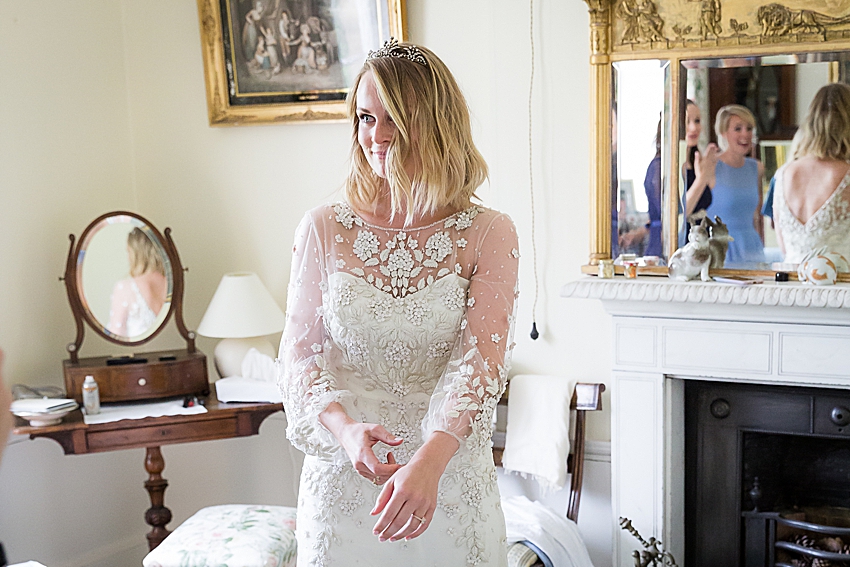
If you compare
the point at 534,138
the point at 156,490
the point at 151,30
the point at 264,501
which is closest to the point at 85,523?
the point at 156,490

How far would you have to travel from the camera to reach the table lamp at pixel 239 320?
314 cm

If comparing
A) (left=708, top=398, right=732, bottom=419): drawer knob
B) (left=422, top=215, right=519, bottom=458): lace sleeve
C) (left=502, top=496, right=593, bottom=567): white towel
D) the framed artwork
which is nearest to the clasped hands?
(left=422, top=215, right=519, bottom=458): lace sleeve

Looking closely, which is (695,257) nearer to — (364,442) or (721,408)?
(721,408)

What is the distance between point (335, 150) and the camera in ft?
11.0

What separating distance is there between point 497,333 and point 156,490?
204 cm

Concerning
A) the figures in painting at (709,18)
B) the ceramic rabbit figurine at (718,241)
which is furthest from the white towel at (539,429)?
the figures in painting at (709,18)

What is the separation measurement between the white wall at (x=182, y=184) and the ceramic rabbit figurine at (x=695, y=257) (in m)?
0.40

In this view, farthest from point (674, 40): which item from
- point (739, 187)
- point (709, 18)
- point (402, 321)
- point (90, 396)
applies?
point (90, 396)

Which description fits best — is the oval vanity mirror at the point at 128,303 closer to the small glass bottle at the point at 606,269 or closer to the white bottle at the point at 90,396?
the white bottle at the point at 90,396

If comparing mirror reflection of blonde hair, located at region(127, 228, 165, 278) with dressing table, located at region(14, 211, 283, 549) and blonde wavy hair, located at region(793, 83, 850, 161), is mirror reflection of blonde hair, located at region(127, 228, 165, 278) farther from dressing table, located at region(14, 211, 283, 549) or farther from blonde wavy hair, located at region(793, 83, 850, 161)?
blonde wavy hair, located at region(793, 83, 850, 161)

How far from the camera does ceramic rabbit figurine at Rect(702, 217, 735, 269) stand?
2639 mm

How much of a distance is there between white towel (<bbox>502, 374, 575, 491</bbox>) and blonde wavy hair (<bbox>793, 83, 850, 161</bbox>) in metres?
1.06

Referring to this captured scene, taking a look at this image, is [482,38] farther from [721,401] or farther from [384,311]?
[384,311]

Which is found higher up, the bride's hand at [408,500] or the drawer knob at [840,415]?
the bride's hand at [408,500]
